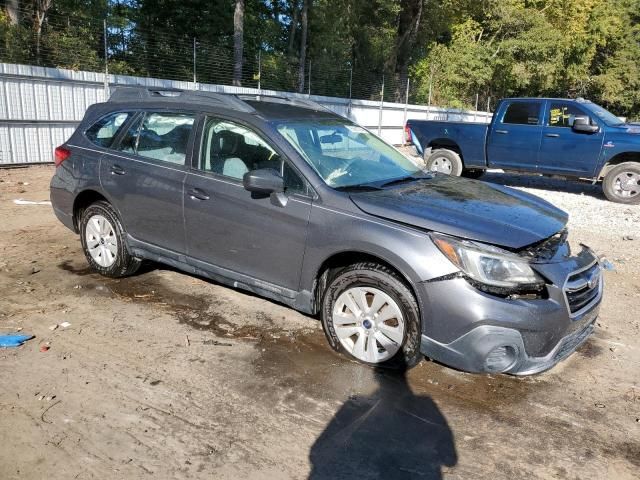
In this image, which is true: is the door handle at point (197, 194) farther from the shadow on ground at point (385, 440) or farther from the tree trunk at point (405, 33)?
the tree trunk at point (405, 33)

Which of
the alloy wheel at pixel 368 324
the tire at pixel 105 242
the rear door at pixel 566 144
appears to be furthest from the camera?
the rear door at pixel 566 144

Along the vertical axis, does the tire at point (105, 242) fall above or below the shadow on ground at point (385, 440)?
above

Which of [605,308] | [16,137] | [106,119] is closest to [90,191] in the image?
[106,119]

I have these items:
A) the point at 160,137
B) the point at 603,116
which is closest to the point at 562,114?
the point at 603,116

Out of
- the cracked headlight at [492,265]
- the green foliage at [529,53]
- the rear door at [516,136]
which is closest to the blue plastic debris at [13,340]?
the cracked headlight at [492,265]

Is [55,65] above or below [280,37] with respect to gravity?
below

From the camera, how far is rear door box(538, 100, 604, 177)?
1026cm

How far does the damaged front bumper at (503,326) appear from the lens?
3186 millimetres

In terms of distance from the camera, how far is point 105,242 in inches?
204

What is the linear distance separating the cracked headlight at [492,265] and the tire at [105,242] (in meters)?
3.10

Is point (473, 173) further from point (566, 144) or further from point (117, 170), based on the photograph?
point (117, 170)

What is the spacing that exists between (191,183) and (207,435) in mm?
2117

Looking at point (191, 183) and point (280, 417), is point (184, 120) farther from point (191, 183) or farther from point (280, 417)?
point (280, 417)

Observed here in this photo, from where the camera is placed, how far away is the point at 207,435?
2.95m
